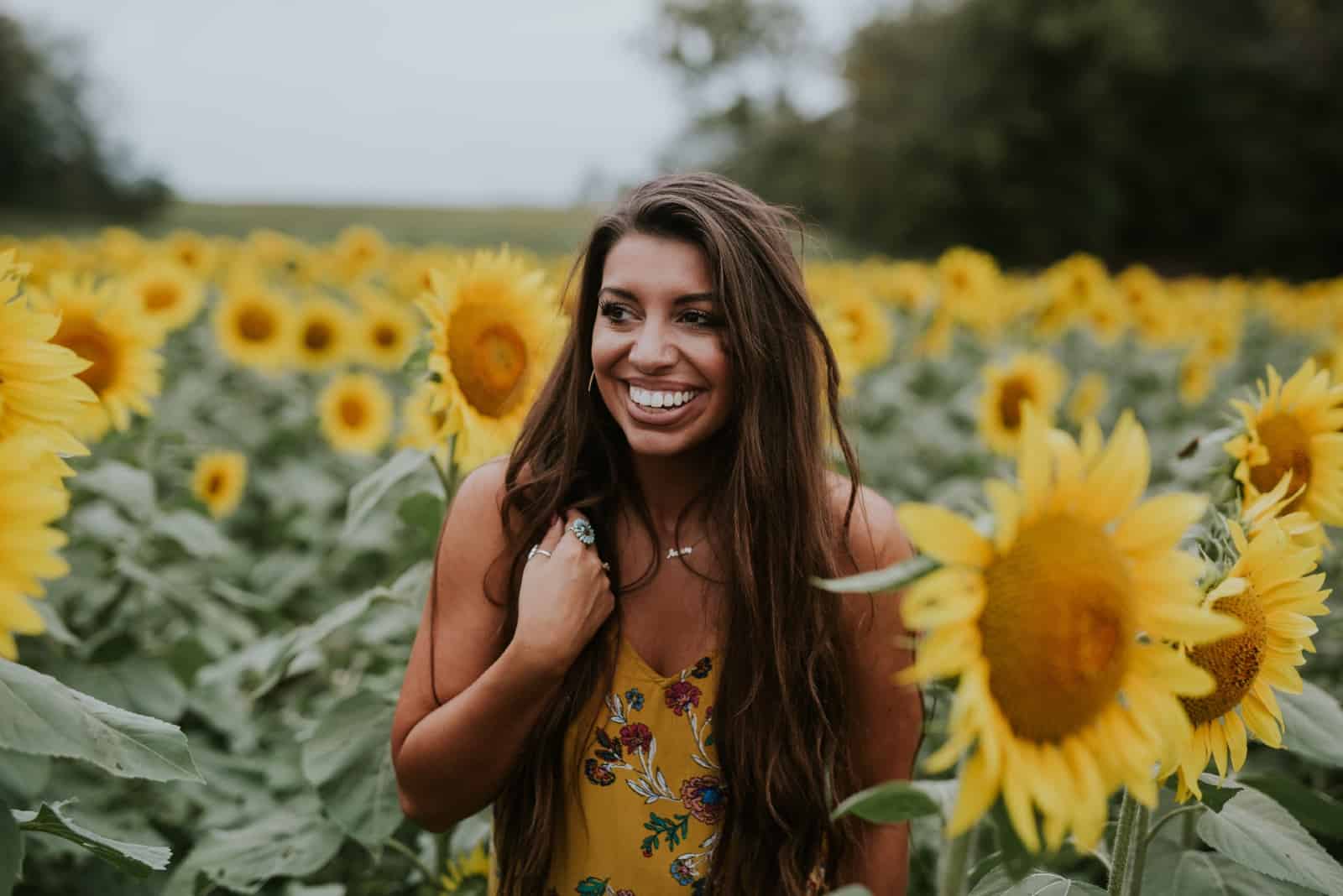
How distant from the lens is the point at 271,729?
129 inches

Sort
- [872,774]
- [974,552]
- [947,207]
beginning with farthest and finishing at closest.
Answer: [947,207]
[872,774]
[974,552]

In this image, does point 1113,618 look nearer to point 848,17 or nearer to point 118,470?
point 118,470

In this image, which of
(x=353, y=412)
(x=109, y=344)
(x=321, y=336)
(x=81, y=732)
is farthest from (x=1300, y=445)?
(x=321, y=336)

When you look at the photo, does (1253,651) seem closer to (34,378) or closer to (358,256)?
(34,378)

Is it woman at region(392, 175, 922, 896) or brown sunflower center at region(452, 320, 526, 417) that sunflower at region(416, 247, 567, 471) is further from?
woman at region(392, 175, 922, 896)

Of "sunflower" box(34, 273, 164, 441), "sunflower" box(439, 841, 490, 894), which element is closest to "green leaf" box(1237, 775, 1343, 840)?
"sunflower" box(439, 841, 490, 894)

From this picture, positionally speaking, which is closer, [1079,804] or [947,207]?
[1079,804]

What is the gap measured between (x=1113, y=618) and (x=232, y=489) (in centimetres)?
383

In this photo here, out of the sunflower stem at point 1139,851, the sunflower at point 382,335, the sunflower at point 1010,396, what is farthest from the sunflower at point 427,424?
the sunflower at point 1010,396

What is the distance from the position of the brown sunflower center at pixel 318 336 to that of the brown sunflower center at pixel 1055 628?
4.96 metres

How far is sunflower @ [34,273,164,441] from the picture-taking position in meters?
3.13

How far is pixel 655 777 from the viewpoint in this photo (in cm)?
197

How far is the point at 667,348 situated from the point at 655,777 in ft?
2.39

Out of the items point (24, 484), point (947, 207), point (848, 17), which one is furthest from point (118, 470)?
point (848, 17)
